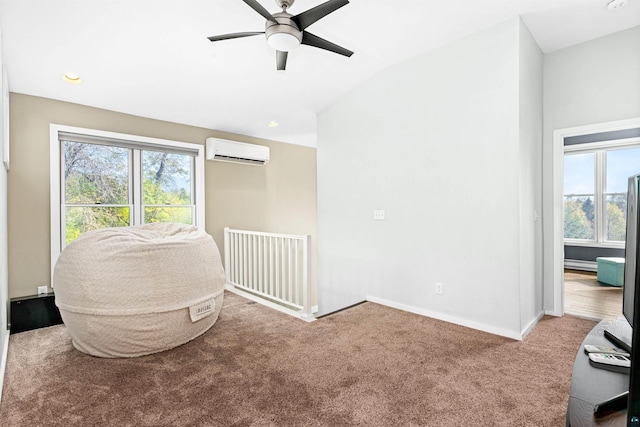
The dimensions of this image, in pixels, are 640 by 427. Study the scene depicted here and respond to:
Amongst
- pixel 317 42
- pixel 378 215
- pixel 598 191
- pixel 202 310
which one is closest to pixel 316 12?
pixel 317 42

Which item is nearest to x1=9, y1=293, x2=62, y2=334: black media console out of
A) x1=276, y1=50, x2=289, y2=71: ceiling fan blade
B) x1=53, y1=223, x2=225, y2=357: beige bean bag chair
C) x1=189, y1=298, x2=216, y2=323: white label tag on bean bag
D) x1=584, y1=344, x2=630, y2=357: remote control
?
x1=53, y1=223, x2=225, y2=357: beige bean bag chair

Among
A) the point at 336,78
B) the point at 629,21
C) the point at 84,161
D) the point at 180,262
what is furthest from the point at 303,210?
the point at 629,21

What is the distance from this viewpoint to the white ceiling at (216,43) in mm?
2354

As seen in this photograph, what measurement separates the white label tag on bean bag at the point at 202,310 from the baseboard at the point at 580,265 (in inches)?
245

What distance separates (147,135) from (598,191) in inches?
283

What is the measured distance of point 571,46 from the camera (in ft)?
10.2

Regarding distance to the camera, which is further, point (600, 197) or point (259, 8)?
point (600, 197)

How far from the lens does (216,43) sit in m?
2.76

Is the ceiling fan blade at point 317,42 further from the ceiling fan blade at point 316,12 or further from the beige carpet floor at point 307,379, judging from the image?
the beige carpet floor at point 307,379

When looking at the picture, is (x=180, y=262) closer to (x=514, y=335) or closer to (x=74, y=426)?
(x=74, y=426)

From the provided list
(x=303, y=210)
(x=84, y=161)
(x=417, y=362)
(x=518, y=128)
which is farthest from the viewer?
(x=303, y=210)

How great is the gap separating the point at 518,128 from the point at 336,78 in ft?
6.30

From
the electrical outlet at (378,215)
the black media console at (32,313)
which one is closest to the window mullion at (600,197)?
the electrical outlet at (378,215)

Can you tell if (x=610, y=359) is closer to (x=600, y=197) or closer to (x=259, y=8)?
(x=259, y=8)
